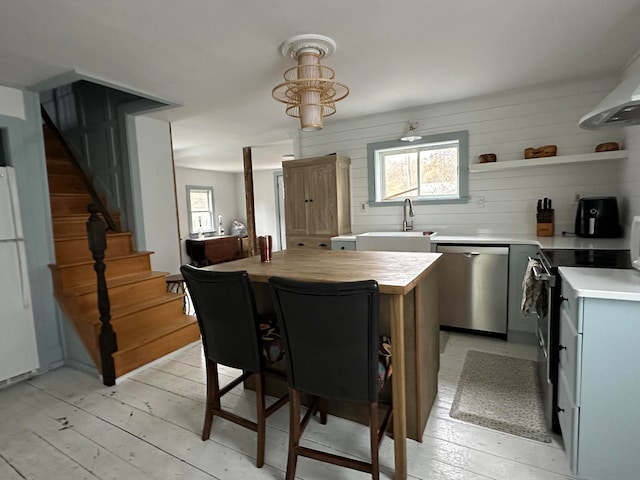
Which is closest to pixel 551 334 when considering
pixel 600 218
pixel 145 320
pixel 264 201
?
pixel 600 218

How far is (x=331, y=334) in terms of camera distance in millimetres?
1373

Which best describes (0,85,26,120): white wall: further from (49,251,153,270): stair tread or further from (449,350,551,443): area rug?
(449,350,551,443): area rug

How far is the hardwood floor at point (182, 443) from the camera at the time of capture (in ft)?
5.35

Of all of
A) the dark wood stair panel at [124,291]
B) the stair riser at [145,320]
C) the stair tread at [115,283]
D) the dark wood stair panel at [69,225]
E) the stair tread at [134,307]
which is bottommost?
the stair riser at [145,320]

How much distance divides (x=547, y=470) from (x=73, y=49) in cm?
351

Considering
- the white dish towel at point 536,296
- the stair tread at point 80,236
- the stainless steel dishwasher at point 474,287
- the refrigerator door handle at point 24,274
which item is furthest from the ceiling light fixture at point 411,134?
the refrigerator door handle at point 24,274

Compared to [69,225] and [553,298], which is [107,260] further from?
[553,298]

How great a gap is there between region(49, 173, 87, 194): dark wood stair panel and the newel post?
170 centimetres

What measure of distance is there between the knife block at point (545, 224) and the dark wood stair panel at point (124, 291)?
3670 mm

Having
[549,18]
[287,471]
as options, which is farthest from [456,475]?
[549,18]

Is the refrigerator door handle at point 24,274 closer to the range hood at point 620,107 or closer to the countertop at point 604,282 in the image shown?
the countertop at point 604,282

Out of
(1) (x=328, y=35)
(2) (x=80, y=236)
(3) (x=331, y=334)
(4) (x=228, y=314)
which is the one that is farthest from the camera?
(2) (x=80, y=236)

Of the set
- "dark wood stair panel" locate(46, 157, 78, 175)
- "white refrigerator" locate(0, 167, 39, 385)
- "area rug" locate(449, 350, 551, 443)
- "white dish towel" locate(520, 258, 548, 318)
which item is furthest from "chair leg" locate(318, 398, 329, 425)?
"dark wood stair panel" locate(46, 157, 78, 175)

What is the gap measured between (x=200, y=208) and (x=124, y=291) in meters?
5.20
